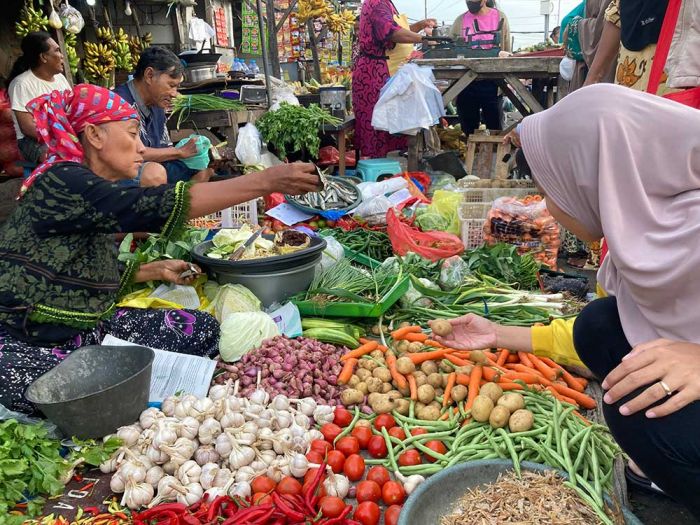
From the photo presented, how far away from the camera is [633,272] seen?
1.47 m

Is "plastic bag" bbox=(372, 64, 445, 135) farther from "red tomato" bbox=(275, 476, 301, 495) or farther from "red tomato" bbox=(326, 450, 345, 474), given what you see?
"red tomato" bbox=(275, 476, 301, 495)

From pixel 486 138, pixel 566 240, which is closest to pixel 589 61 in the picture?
pixel 566 240

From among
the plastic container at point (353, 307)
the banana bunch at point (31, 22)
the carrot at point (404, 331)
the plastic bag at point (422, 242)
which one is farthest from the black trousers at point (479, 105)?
the carrot at point (404, 331)

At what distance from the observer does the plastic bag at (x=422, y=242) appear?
4141 millimetres

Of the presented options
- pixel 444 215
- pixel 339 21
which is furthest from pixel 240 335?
pixel 339 21

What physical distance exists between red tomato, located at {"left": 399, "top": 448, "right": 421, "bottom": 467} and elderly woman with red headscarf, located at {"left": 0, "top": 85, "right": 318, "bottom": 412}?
3.82 ft

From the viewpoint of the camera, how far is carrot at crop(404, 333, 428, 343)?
2.99 m

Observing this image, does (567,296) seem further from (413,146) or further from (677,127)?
(413,146)

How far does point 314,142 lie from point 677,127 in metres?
5.17

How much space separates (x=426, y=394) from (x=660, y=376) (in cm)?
121

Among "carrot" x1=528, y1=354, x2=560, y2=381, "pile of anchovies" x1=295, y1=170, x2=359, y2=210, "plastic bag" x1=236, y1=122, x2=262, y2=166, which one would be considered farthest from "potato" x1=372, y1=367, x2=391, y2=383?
"plastic bag" x1=236, y1=122, x2=262, y2=166

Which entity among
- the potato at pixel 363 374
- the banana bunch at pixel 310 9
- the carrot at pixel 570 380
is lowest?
the carrot at pixel 570 380

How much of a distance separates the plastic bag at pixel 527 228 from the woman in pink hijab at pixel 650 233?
8.58 feet

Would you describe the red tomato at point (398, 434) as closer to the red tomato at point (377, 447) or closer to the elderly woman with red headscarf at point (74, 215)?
the red tomato at point (377, 447)
